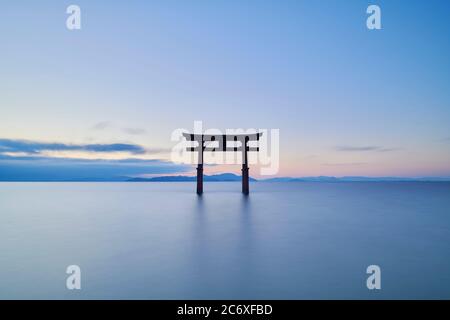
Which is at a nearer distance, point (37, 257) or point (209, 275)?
point (209, 275)

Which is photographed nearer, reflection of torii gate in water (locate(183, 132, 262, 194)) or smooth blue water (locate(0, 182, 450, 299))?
smooth blue water (locate(0, 182, 450, 299))

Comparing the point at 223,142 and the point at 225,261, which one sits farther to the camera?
the point at 223,142

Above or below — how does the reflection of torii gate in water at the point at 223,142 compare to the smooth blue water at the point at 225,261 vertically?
above

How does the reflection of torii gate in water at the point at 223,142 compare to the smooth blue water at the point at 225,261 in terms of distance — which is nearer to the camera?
the smooth blue water at the point at 225,261

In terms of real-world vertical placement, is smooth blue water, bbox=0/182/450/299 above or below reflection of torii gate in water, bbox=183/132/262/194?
below

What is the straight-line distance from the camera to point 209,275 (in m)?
6.50

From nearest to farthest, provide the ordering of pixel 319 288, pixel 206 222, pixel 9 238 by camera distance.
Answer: pixel 319 288 → pixel 9 238 → pixel 206 222

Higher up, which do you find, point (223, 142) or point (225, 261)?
point (223, 142)

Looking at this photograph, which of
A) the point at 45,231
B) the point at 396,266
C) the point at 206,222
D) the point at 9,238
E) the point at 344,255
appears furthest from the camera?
the point at 206,222
